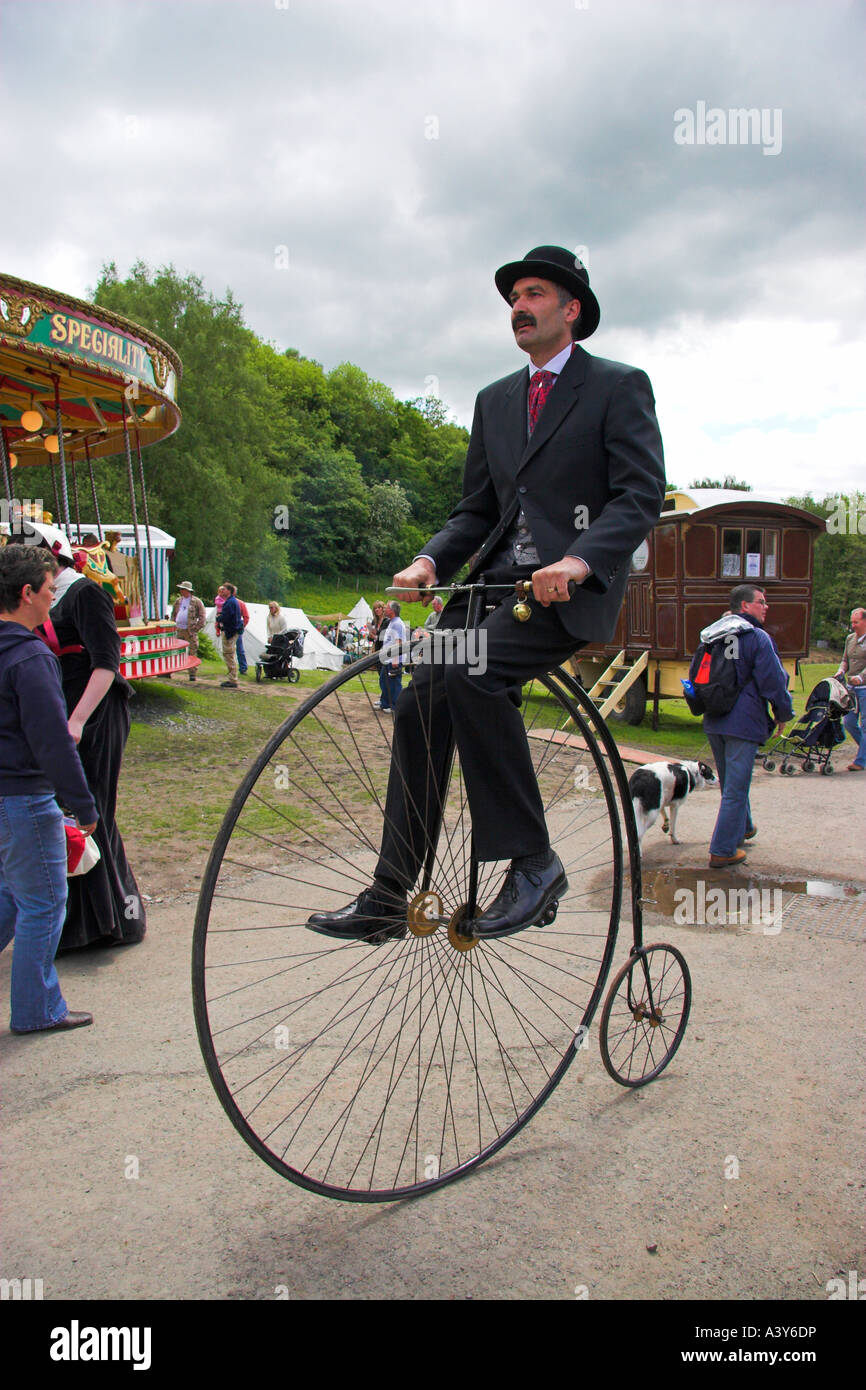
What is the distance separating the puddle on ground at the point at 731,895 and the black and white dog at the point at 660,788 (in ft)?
1.45

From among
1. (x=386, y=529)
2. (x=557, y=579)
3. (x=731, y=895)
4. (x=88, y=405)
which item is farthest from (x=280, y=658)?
(x=386, y=529)

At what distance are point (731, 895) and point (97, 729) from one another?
162 inches

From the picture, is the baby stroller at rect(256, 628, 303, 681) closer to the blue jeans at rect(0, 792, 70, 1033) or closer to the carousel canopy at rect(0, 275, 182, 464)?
the carousel canopy at rect(0, 275, 182, 464)

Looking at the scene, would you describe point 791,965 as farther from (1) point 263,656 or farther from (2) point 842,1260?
(1) point 263,656

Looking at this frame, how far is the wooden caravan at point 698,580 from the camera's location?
14.9m

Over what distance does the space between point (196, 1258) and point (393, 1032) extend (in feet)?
4.80

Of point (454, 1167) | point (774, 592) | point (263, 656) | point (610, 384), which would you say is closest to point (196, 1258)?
point (454, 1167)

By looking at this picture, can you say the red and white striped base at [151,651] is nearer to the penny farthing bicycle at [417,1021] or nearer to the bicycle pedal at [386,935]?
the penny farthing bicycle at [417,1021]

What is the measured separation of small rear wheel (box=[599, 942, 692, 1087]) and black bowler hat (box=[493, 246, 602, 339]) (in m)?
2.32

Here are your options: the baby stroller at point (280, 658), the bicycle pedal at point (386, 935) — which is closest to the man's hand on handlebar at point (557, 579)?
the bicycle pedal at point (386, 935)

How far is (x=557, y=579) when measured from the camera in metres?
2.42

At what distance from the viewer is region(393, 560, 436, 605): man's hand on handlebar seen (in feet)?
9.26

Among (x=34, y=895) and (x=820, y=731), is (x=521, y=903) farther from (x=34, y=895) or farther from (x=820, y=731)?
(x=820, y=731)

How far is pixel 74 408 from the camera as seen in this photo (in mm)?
12039
